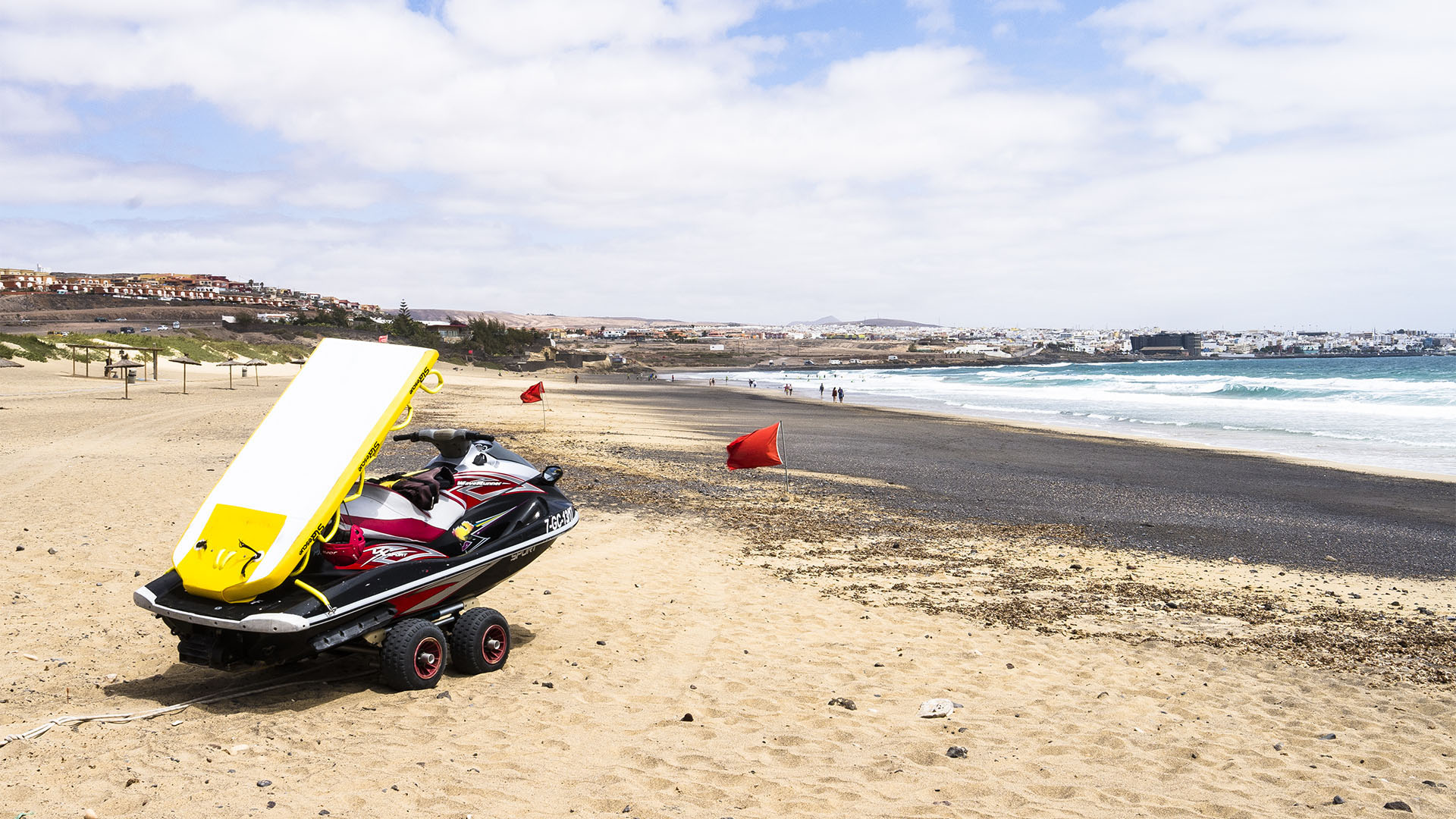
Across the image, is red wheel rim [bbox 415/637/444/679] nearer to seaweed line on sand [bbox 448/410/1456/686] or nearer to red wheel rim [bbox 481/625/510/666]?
red wheel rim [bbox 481/625/510/666]

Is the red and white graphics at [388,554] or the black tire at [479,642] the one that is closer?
the red and white graphics at [388,554]

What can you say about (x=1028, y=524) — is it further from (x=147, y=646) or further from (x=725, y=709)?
(x=147, y=646)

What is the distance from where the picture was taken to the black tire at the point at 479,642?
5914 millimetres

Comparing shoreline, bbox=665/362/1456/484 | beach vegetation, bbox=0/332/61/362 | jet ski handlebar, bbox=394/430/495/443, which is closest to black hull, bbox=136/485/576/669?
jet ski handlebar, bbox=394/430/495/443

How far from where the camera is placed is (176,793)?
4086mm

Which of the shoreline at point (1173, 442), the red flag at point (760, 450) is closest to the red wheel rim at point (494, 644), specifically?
the red flag at point (760, 450)

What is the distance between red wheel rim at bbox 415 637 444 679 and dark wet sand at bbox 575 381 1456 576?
382 inches

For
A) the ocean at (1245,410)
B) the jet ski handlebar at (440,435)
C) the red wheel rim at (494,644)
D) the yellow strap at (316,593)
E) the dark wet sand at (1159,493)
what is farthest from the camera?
the ocean at (1245,410)


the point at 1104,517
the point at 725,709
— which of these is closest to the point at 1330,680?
the point at 725,709

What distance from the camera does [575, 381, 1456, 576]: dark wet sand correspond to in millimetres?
12445

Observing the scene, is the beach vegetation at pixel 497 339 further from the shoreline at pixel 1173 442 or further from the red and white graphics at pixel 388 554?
the red and white graphics at pixel 388 554

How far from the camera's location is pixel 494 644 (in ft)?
20.1

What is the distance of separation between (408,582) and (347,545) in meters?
0.45

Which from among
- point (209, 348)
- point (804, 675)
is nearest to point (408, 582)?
point (804, 675)
